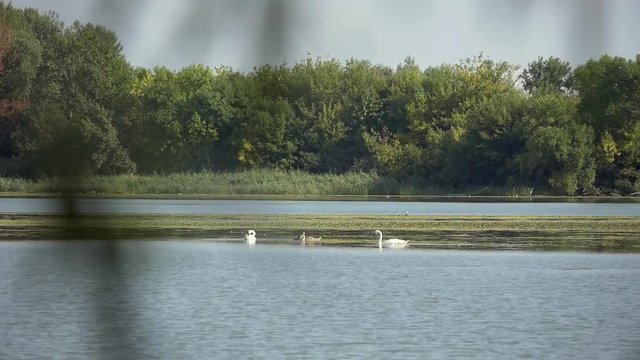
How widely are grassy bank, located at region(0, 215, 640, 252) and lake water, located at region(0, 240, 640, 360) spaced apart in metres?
3.72

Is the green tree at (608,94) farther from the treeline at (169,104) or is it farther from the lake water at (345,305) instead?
the lake water at (345,305)

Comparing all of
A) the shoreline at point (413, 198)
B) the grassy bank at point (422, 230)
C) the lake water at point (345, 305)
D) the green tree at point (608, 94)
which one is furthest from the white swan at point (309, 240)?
the green tree at point (608, 94)

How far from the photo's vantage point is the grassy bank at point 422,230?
1566 inches

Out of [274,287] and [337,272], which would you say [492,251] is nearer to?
[337,272]

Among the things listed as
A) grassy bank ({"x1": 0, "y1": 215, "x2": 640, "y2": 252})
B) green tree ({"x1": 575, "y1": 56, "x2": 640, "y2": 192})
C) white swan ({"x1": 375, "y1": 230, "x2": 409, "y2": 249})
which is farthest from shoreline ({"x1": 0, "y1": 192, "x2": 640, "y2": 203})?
green tree ({"x1": 575, "y1": 56, "x2": 640, "y2": 192})

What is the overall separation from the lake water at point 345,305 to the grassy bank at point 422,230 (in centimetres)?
372

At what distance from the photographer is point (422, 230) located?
147ft

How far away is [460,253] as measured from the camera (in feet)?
118

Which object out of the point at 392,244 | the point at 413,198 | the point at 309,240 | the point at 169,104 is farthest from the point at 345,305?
the point at 413,198

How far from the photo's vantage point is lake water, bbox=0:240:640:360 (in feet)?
53.5

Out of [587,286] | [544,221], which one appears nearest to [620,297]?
[587,286]

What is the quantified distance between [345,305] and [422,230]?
22394mm

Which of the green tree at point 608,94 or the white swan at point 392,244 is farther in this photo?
the white swan at point 392,244

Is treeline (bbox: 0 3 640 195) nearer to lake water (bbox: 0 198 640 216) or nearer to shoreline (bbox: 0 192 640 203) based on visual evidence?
lake water (bbox: 0 198 640 216)
